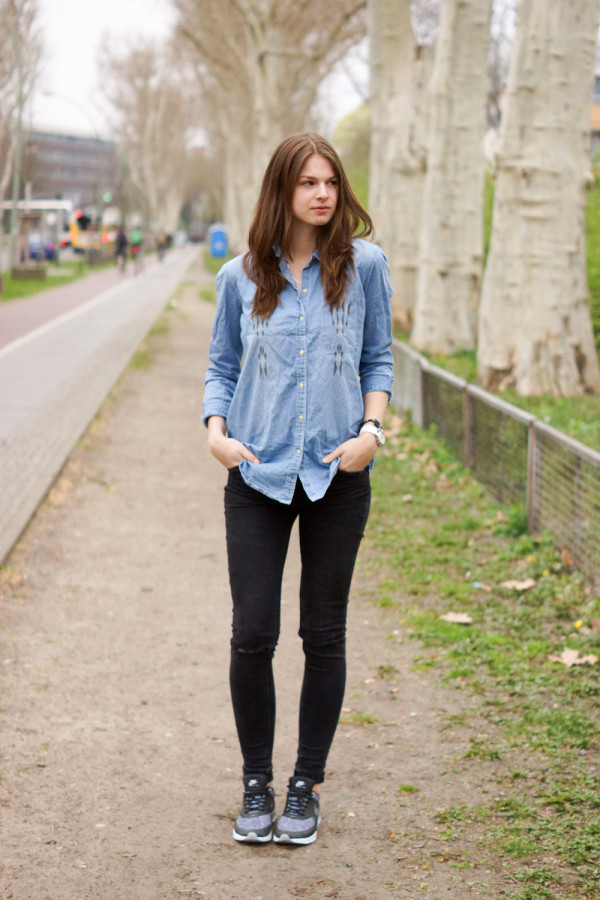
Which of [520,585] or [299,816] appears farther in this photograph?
[520,585]

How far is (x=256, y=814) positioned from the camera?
3.53m

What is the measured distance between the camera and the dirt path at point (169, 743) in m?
3.34

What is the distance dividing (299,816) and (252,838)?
0.48 feet

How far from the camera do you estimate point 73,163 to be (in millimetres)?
172875

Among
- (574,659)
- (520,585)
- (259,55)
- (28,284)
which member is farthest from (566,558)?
(28,284)

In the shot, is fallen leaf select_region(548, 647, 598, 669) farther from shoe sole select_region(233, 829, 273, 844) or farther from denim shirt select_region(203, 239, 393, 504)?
denim shirt select_region(203, 239, 393, 504)

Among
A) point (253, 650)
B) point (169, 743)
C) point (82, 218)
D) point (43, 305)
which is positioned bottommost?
point (43, 305)

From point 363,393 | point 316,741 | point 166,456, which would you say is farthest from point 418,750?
point 166,456

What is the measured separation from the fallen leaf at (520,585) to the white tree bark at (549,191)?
4283 millimetres

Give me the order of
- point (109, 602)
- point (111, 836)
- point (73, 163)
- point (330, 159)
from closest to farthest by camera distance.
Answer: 1. point (330, 159)
2. point (111, 836)
3. point (109, 602)
4. point (73, 163)

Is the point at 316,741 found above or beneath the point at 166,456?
above

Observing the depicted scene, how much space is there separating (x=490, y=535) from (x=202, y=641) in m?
2.19

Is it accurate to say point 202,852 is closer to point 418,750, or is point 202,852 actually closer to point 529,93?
point 418,750

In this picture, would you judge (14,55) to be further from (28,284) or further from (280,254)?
(280,254)
